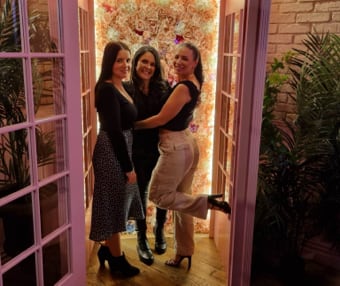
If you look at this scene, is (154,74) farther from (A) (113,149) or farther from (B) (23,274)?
(B) (23,274)

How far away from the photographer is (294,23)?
2.80 metres

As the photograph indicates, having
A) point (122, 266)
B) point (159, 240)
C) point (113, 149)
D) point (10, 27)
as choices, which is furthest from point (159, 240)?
point (10, 27)

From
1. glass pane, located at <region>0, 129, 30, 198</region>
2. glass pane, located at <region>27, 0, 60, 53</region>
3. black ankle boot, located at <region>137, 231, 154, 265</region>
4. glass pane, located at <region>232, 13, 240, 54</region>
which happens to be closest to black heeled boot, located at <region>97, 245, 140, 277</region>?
black ankle boot, located at <region>137, 231, 154, 265</region>

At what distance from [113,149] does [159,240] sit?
3.08 ft

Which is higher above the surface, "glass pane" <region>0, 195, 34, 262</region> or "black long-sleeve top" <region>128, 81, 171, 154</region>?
"black long-sleeve top" <region>128, 81, 171, 154</region>

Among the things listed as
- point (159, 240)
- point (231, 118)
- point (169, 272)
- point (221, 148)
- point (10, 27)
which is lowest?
point (169, 272)

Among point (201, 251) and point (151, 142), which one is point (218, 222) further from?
point (151, 142)

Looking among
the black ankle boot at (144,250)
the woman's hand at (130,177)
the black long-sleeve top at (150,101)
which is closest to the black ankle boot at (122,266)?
the black ankle boot at (144,250)

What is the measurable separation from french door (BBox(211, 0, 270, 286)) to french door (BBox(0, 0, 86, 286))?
0.88m

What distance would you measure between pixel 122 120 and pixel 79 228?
0.71 meters

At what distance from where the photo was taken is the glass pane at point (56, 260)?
2062 mm

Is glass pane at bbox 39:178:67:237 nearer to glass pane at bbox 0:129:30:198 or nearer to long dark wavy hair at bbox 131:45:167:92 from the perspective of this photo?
glass pane at bbox 0:129:30:198

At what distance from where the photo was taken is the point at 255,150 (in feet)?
7.29

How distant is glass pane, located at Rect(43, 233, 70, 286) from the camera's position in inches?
81.2
